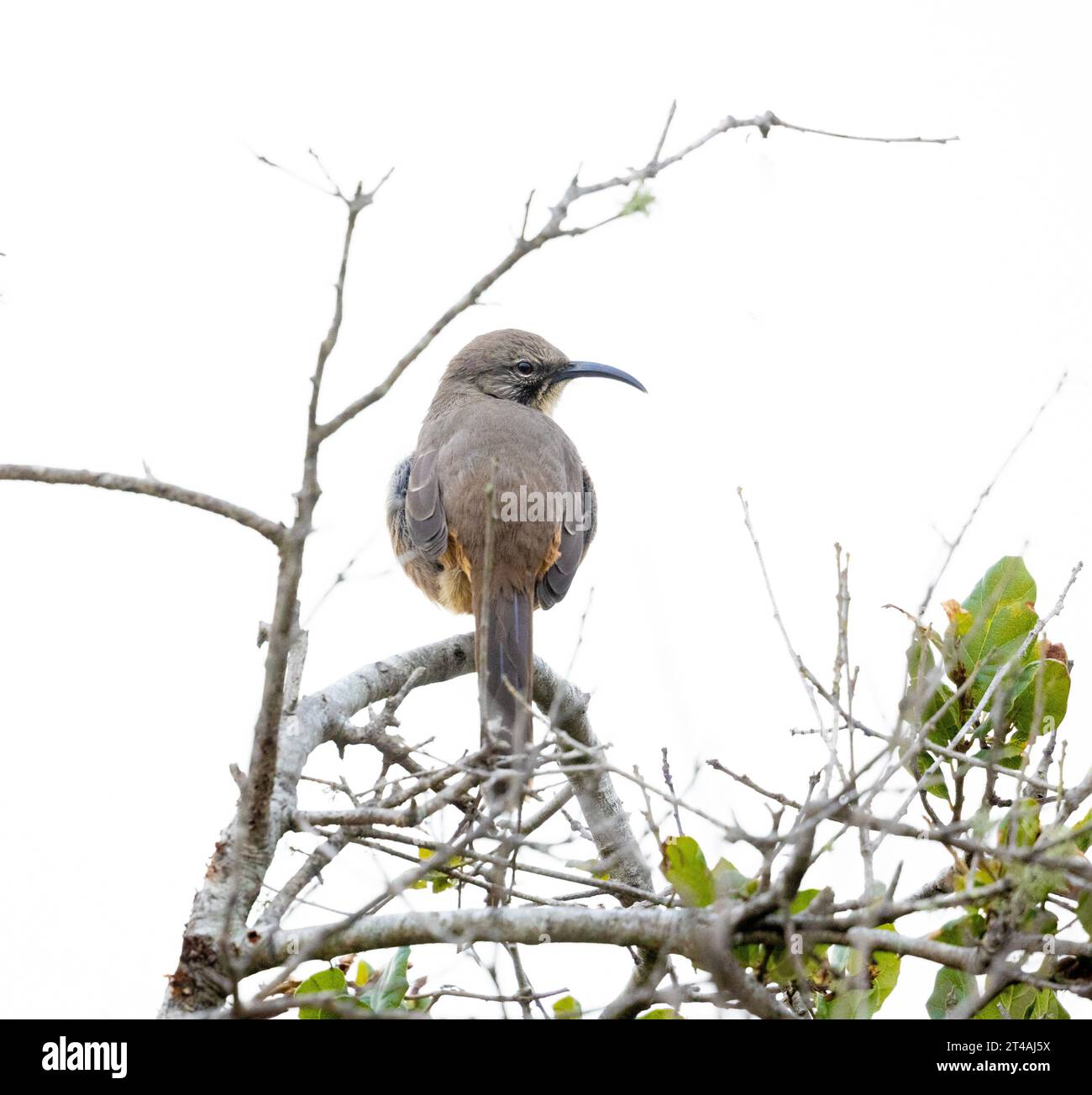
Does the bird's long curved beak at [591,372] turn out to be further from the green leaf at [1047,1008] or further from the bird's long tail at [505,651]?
the green leaf at [1047,1008]

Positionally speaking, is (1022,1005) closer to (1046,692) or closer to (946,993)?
(946,993)

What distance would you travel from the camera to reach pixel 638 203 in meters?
2.51

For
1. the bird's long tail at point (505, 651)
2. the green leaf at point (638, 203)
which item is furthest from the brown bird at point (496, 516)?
the green leaf at point (638, 203)

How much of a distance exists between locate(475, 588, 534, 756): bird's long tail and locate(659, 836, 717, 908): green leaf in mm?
1407

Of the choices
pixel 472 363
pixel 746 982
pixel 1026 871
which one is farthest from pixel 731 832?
pixel 472 363

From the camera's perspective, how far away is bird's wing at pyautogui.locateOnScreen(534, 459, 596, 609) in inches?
219

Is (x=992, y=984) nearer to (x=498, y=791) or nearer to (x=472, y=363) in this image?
(x=498, y=791)

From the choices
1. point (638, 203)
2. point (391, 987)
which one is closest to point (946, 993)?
point (391, 987)

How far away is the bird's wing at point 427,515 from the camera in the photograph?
5566mm

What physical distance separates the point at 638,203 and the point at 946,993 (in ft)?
6.38

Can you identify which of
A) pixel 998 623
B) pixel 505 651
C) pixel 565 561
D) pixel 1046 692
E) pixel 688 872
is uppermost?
pixel 565 561

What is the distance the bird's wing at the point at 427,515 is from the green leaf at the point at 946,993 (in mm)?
2970

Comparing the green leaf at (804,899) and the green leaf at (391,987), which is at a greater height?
the green leaf at (804,899)

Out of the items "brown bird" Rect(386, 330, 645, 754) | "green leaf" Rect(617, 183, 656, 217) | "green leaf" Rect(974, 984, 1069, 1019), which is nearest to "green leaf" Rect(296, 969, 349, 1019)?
"brown bird" Rect(386, 330, 645, 754)
